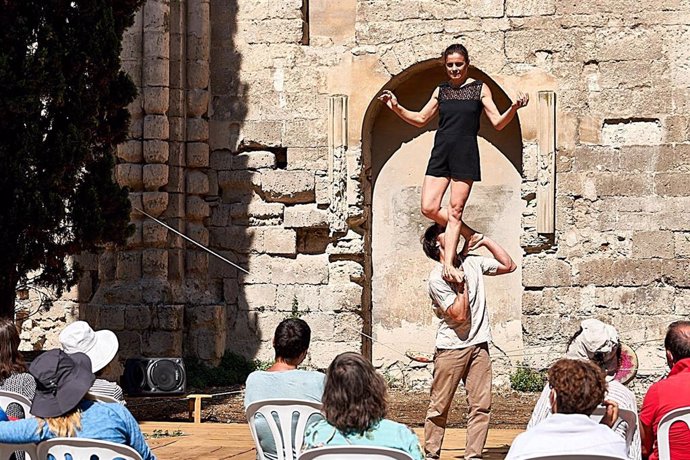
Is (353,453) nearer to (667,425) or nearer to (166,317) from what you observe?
(667,425)

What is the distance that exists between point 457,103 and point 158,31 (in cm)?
450

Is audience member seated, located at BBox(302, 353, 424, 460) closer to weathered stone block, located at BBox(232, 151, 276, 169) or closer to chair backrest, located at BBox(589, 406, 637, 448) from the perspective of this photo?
chair backrest, located at BBox(589, 406, 637, 448)

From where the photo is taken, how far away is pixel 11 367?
5.66 metres

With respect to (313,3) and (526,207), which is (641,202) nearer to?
(526,207)

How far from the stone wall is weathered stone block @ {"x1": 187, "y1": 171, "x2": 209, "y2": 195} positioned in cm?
2

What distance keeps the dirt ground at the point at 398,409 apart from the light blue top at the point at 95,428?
4566 mm

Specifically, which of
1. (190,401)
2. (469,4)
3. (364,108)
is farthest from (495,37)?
(190,401)

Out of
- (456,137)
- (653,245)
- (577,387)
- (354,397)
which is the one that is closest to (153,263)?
(653,245)

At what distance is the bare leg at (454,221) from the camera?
672cm

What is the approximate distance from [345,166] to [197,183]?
1.36m

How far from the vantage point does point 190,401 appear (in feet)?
33.2

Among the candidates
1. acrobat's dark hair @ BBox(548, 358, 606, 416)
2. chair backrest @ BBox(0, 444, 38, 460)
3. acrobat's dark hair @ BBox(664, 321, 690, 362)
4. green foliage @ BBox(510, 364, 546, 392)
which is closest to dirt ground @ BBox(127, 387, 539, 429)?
green foliage @ BBox(510, 364, 546, 392)

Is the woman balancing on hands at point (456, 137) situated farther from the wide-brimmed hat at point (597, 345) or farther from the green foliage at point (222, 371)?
the green foliage at point (222, 371)

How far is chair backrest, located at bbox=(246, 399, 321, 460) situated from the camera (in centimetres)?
520
